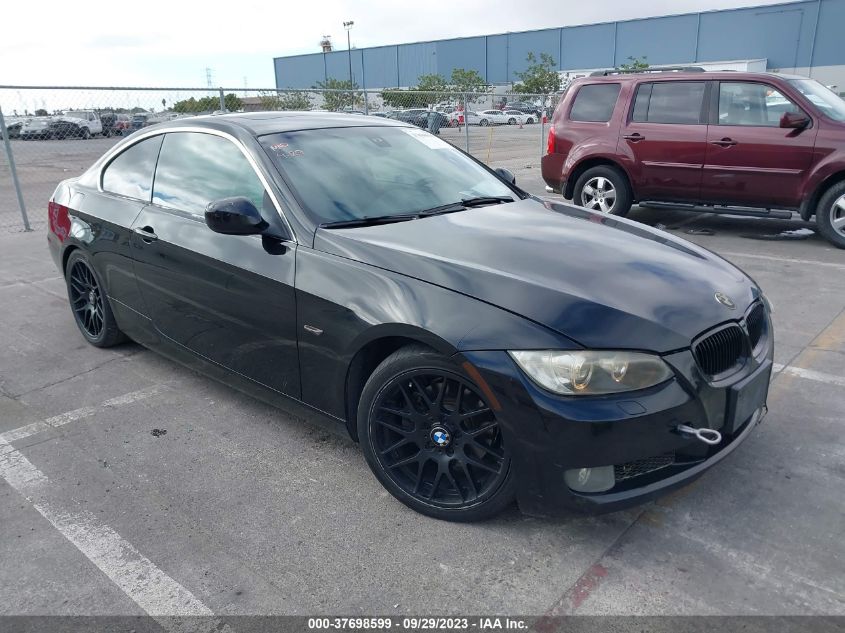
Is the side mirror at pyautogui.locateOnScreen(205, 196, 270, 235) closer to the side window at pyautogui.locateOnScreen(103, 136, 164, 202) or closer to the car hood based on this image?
the car hood

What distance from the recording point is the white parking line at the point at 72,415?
12.1ft

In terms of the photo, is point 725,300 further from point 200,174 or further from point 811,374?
point 200,174

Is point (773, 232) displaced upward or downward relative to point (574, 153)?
downward

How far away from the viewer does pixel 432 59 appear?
78.9m

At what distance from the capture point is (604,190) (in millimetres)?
8836

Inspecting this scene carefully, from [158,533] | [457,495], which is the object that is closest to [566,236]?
[457,495]

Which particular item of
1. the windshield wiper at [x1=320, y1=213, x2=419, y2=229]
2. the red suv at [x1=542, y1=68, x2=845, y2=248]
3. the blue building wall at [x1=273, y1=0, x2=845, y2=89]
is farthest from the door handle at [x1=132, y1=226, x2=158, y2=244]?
the blue building wall at [x1=273, y1=0, x2=845, y2=89]

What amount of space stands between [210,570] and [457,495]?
3.15 ft

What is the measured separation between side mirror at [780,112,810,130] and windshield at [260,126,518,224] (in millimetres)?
4811

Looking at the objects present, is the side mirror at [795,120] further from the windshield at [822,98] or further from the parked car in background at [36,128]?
the parked car in background at [36,128]

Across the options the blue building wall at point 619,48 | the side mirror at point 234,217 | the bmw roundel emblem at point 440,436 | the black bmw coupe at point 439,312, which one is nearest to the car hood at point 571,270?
the black bmw coupe at point 439,312

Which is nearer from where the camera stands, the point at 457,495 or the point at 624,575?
the point at 624,575

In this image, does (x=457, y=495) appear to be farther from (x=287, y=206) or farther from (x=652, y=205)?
(x=652, y=205)

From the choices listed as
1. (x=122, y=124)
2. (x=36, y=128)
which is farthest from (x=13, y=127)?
(x=122, y=124)
